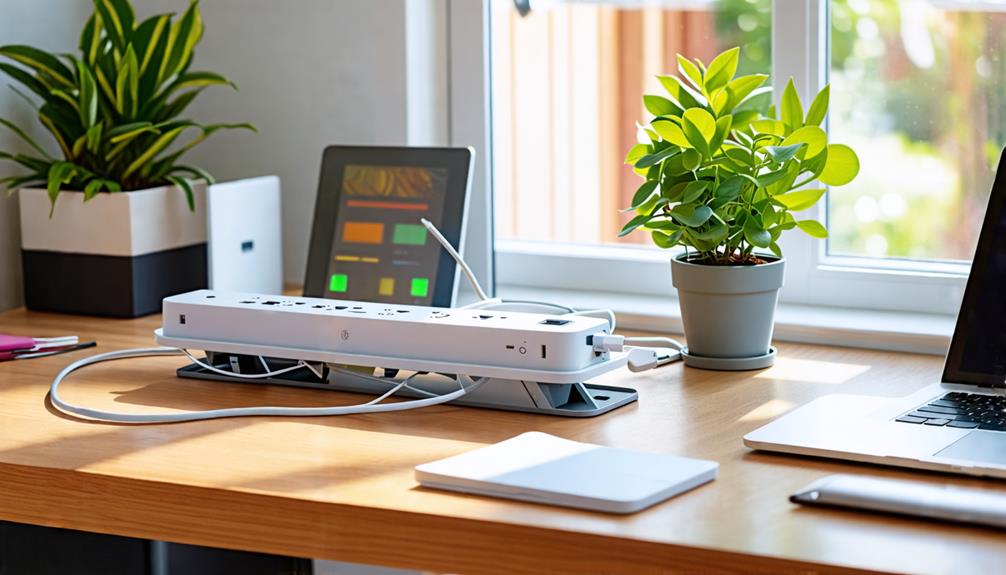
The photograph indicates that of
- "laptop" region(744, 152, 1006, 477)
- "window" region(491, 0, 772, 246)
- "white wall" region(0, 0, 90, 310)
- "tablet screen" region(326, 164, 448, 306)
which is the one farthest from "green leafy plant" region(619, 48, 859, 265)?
"white wall" region(0, 0, 90, 310)

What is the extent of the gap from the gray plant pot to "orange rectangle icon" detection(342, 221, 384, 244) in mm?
450

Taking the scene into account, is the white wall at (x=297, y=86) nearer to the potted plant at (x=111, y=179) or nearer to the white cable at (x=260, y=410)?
the potted plant at (x=111, y=179)

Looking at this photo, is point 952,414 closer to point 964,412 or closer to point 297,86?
point 964,412

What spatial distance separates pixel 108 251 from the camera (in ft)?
6.39

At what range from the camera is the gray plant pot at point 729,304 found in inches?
61.6

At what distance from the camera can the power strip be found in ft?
4.50

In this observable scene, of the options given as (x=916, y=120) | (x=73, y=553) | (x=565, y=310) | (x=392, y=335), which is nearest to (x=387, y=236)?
(x=565, y=310)

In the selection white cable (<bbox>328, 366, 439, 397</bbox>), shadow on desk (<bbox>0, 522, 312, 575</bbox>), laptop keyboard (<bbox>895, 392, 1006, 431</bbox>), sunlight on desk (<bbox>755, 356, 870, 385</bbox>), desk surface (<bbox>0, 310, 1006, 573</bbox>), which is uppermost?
white cable (<bbox>328, 366, 439, 397</bbox>)

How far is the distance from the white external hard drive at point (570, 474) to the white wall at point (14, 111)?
115 centimetres

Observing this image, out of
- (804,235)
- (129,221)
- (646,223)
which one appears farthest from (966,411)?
(129,221)

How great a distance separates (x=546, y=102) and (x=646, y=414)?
0.89 m

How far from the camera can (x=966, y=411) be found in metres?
1.30

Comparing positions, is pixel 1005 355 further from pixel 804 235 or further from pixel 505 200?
pixel 505 200

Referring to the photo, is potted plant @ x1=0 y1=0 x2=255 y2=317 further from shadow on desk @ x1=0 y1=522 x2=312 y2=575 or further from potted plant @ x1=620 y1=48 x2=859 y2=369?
potted plant @ x1=620 y1=48 x2=859 y2=369
